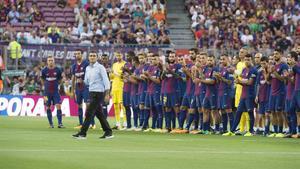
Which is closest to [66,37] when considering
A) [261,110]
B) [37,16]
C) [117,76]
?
[37,16]

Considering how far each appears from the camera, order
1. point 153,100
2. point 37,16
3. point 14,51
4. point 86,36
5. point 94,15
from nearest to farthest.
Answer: point 153,100 < point 14,51 < point 86,36 < point 37,16 < point 94,15

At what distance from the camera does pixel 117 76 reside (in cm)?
3338

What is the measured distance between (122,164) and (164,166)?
0.80m

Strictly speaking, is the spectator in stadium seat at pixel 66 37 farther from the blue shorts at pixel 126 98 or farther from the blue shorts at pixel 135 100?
the blue shorts at pixel 135 100

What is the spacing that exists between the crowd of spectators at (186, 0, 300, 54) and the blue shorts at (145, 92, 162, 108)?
14963mm

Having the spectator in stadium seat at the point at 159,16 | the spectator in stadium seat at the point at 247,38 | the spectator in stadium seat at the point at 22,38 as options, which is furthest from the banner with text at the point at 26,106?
the spectator in stadium seat at the point at 247,38

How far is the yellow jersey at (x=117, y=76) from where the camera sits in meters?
33.2

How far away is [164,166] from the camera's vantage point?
18578 mm

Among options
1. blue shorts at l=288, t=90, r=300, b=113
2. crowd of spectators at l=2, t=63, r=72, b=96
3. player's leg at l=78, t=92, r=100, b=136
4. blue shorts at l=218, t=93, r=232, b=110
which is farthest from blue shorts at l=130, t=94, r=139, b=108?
crowd of spectators at l=2, t=63, r=72, b=96

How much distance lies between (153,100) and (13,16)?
16.8 meters

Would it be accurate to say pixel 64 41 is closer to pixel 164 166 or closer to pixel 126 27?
pixel 126 27

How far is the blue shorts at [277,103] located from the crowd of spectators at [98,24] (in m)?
16.1

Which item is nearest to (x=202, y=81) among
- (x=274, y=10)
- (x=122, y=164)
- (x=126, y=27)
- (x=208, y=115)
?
(x=208, y=115)

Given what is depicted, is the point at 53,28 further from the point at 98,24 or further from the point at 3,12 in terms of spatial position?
the point at 3,12
